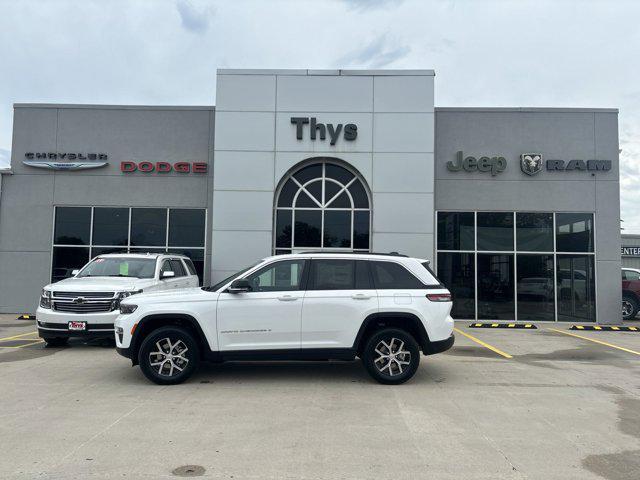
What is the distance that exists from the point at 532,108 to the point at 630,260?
26.6 meters

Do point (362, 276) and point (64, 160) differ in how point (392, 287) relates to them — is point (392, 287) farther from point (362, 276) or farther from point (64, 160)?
point (64, 160)

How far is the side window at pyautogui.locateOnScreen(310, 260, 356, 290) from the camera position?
23.4ft

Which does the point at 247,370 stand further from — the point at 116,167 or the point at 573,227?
the point at 573,227

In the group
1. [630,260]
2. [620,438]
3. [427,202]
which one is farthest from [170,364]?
[630,260]

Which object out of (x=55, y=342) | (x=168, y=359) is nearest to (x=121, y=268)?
(x=55, y=342)

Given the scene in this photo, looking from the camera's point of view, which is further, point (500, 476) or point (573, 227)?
point (573, 227)

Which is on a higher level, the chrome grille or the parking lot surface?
the chrome grille

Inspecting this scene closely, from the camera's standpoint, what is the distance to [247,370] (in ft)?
25.8

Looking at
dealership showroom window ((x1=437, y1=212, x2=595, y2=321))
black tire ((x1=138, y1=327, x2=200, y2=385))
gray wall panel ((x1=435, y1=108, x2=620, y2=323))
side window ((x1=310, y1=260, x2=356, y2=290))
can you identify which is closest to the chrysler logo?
gray wall panel ((x1=435, y1=108, x2=620, y2=323))

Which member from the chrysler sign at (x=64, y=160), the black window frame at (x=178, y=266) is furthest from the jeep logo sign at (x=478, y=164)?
the chrysler sign at (x=64, y=160)

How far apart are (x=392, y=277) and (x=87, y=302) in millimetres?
5897

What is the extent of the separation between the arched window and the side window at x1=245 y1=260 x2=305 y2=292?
7.86 m

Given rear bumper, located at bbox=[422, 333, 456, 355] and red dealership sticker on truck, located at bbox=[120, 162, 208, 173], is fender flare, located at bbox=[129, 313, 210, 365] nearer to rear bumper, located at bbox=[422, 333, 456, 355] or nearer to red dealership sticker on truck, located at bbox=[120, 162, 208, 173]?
rear bumper, located at bbox=[422, 333, 456, 355]

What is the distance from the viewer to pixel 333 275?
23.6ft
